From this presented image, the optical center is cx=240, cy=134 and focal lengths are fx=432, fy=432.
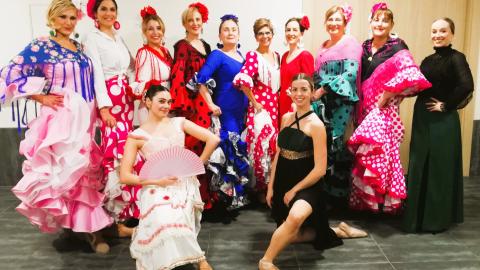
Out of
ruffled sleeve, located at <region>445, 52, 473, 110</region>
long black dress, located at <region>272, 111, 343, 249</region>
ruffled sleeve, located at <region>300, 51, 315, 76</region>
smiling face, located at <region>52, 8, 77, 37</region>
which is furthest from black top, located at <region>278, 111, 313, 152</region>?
smiling face, located at <region>52, 8, 77, 37</region>

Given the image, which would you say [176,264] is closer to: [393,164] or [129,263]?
[129,263]

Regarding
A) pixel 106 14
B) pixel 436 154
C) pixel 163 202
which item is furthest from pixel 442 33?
pixel 106 14

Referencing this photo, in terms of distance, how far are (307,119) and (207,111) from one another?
86 cm

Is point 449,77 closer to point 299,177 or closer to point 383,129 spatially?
point 383,129

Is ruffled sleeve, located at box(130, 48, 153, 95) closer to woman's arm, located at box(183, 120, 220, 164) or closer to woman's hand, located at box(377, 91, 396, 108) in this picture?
woman's arm, located at box(183, 120, 220, 164)

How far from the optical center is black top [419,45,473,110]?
2.77 meters

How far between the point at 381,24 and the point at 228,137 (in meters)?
1.33

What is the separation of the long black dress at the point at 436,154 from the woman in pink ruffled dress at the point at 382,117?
0.10 metres

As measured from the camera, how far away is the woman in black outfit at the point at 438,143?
2.81m

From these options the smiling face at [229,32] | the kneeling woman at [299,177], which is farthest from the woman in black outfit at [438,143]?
the smiling face at [229,32]

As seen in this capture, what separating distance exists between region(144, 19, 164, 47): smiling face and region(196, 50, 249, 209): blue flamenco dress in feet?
1.22

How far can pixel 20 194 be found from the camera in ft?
8.19

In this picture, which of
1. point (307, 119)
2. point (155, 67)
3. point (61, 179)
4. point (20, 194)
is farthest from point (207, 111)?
point (20, 194)

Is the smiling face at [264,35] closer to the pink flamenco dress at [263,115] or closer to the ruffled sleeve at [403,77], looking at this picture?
the pink flamenco dress at [263,115]
